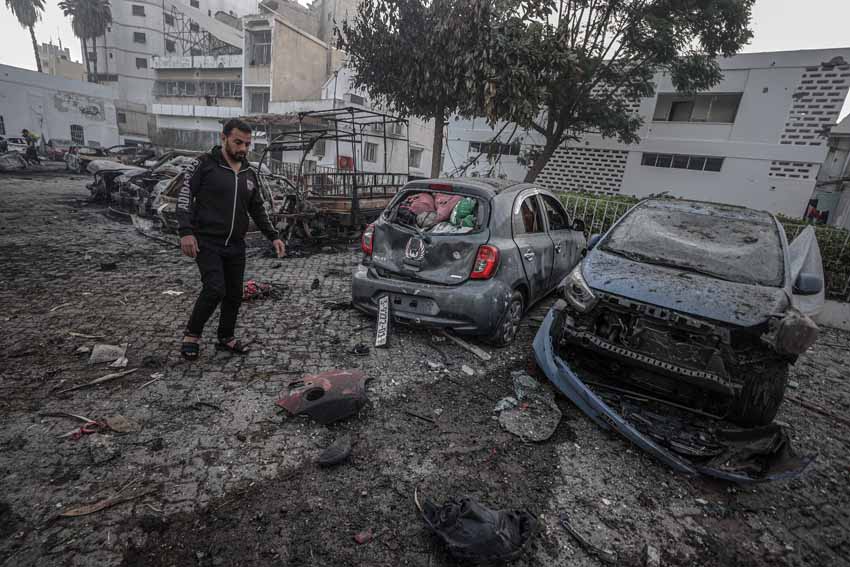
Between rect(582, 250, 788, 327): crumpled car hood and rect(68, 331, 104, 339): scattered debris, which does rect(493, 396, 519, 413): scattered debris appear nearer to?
rect(582, 250, 788, 327): crumpled car hood

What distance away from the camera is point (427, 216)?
4391 mm

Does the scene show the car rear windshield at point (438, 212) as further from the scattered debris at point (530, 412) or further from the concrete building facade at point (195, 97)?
the concrete building facade at point (195, 97)

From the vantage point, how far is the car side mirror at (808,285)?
3.36 m

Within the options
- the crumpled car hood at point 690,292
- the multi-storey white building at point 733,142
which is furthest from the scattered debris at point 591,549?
the multi-storey white building at point 733,142

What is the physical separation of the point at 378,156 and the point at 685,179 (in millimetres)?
16052

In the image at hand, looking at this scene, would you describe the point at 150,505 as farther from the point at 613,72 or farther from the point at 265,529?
the point at 613,72

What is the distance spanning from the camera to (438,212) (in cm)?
442

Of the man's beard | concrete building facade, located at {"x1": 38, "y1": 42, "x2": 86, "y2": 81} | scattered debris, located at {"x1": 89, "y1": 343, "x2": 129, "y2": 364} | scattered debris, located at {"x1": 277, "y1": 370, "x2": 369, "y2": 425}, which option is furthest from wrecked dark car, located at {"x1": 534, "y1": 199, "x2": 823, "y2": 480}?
concrete building facade, located at {"x1": 38, "y1": 42, "x2": 86, "y2": 81}

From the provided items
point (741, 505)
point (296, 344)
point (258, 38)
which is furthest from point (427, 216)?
point (258, 38)

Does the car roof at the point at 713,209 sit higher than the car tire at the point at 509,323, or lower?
higher

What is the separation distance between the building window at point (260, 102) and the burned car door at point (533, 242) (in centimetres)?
2847

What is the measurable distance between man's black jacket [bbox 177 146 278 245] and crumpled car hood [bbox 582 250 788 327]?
316 centimetres

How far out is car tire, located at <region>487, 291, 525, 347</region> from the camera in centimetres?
410

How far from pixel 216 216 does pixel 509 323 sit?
302cm
